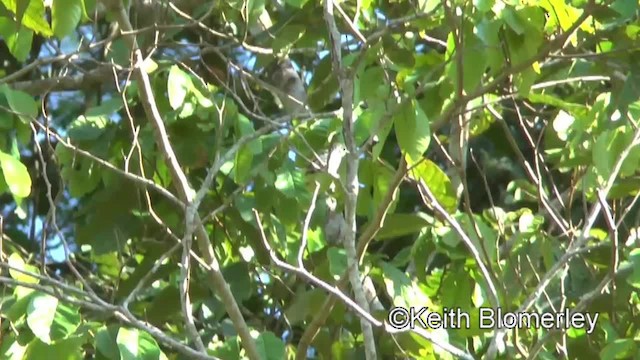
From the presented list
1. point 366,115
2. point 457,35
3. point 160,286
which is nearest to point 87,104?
point 160,286

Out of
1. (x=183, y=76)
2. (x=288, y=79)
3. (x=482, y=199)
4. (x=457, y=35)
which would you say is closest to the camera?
(x=457, y=35)

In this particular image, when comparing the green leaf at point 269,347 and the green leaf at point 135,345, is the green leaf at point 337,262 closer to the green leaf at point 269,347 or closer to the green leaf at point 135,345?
the green leaf at point 269,347

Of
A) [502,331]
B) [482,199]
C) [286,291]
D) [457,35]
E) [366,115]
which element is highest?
[457,35]

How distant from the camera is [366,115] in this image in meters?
2.10

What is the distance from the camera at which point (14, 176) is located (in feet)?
7.06

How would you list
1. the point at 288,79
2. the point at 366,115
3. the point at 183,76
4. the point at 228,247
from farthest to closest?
the point at 288,79 < the point at 228,247 < the point at 183,76 < the point at 366,115

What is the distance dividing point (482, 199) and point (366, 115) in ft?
6.23

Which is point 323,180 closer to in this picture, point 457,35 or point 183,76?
point 183,76

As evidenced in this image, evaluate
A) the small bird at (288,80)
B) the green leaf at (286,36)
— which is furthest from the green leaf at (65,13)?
the small bird at (288,80)

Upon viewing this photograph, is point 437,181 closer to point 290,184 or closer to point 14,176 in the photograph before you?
point 290,184

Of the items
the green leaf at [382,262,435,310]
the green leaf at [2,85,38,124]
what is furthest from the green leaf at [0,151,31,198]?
the green leaf at [382,262,435,310]

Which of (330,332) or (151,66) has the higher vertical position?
(151,66)

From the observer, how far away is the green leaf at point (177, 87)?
237 cm

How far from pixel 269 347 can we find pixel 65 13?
27.5 inches
